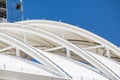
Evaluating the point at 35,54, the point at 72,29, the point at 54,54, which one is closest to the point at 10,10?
the point at 72,29

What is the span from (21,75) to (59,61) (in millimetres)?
7983

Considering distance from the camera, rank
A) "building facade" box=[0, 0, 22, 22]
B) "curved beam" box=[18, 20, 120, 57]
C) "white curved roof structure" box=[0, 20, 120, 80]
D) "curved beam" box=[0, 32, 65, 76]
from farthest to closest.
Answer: "building facade" box=[0, 0, 22, 22]
"curved beam" box=[18, 20, 120, 57]
"curved beam" box=[0, 32, 65, 76]
"white curved roof structure" box=[0, 20, 120, 80]

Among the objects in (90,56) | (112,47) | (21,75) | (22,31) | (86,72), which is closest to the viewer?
(21,75)

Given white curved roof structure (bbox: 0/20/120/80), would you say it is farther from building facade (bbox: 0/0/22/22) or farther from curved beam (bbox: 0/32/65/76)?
building facade (bbox: 0/0/22/22)

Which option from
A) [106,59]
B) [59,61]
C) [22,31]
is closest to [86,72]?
[59,61]

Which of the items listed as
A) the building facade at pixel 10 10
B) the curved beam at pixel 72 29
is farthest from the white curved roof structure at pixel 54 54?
the building facade at pixel 10 10

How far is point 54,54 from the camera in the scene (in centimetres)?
3062

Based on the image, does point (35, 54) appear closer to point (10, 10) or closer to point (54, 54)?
point (54, 54)

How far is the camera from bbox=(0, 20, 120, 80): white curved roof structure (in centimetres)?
2450

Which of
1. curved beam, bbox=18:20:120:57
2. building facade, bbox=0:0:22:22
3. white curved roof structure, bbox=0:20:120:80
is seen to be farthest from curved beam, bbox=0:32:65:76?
building facade, bbox=0:0:22:22

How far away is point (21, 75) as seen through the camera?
21.7m

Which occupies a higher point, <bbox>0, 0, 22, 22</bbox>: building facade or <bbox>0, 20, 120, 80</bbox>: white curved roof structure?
<bbox>0, 0, 22, 22</bbox>: building facade

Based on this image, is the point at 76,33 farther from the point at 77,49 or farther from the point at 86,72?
the point at 86,72

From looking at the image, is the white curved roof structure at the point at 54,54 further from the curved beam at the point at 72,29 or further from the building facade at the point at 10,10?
the building facade at the point at 10,10
